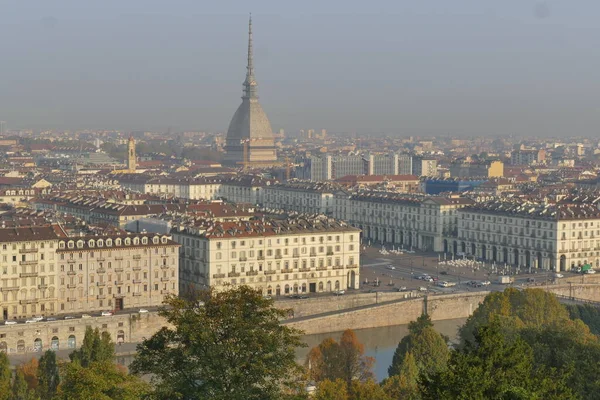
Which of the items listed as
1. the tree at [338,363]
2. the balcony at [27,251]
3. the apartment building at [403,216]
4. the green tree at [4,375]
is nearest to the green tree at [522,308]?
the tree at [338,363]

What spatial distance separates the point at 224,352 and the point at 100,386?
11.4 feet

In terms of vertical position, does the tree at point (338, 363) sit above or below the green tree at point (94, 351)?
below

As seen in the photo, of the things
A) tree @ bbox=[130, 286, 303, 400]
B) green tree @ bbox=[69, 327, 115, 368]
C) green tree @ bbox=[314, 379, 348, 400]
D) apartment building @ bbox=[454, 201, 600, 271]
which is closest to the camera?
tree @ bbox=[130, 286, 303, 400]

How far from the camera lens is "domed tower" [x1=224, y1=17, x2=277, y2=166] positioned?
148625 millimetres

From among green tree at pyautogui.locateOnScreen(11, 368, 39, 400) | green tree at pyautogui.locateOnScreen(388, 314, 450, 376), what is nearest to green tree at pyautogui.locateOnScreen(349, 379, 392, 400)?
green tree at pyautogui.locateOnScreen(388, 314, 450, 376)

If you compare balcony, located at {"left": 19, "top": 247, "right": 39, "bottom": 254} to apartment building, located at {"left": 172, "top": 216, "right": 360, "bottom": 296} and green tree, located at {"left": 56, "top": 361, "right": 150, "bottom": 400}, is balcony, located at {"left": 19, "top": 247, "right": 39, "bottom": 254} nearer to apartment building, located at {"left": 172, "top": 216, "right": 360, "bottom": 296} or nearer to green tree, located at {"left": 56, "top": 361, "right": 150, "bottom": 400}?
apartment building, located at {"left": 172, "top": 216, "right": 360, "bottom": 296}

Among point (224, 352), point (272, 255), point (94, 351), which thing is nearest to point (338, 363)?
point (94, 351)

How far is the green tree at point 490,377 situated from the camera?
15.7 metres

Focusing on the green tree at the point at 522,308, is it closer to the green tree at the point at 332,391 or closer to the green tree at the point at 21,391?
the green tree at the point at 332,391

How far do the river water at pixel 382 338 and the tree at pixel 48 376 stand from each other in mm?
11130

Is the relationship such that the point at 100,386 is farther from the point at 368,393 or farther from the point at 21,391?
the point at 368,393

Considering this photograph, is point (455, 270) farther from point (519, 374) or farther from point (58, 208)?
point (519, 374)

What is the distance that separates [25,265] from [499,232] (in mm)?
30990

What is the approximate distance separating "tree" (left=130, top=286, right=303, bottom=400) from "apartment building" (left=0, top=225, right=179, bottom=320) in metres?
24.8
